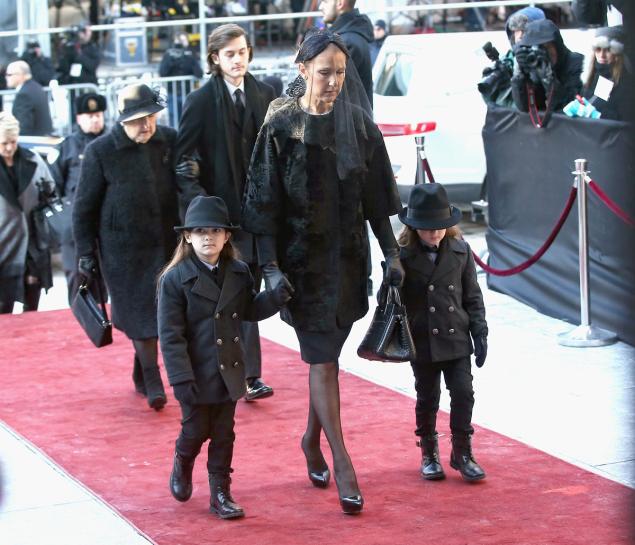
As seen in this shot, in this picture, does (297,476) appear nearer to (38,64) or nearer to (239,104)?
(239,104)

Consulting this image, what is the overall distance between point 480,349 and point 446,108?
8385mm

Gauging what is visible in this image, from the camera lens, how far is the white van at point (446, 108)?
45.4 feet

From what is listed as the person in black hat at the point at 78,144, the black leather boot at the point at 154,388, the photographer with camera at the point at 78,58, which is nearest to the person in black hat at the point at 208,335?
the black leather boot at the point at 154,388

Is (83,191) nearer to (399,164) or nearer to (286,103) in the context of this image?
(286,103)

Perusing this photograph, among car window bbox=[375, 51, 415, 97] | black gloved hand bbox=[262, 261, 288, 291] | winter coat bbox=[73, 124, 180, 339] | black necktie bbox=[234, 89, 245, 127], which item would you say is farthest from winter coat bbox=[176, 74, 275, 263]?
car window bbox=[375, 51, 415, 97]

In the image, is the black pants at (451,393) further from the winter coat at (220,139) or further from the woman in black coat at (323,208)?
the winter coat at (220,139)

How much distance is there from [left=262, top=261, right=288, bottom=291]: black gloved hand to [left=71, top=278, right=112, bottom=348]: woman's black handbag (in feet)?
6.15

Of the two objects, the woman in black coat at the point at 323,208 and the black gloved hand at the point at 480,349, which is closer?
the woman in black coat at the point at 323,208

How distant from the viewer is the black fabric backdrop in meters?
8.96

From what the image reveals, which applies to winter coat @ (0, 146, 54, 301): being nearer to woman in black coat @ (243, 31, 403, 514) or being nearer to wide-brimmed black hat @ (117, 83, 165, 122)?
wide-brimmed black hat @ (117, 83, 165, 122)

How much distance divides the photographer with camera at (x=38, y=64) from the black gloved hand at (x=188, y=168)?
1128 centimetres

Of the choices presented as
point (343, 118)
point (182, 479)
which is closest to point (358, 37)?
point (343, 118)

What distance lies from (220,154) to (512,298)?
382cm

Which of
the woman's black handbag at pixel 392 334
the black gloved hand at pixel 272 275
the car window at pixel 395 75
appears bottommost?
the woman's black handbag at pixel 392 334
